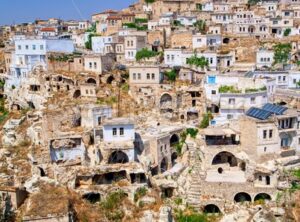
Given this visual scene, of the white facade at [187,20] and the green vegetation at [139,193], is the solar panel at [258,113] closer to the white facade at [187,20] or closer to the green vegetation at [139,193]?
the green vegetation at [139,193]

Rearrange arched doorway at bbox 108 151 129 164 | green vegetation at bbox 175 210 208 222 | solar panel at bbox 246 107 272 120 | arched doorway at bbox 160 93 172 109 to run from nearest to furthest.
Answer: green vegetation at bbox 175 210 208 222
solar panel at bbox 246 107 272 120
arched doorway at bbox 108 151 129 164
arched doorway at bbox 160 93 172 109

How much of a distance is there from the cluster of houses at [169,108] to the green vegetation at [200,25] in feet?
0.60

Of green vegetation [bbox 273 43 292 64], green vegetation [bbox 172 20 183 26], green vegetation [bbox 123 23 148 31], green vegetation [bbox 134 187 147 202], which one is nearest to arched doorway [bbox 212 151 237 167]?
green vegetation [bbox 134 187 147 202]

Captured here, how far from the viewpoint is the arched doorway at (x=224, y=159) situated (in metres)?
38.8

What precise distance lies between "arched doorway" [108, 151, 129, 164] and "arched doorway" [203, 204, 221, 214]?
7.90m

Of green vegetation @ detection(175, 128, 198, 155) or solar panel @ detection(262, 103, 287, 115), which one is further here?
green vegetation @ detection(175, 128, 198, 155)

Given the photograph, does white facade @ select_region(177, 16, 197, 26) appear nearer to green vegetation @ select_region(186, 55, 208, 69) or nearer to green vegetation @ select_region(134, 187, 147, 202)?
green vegetation @ select_region(186, 55, 208, 69)

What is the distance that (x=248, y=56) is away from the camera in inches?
2314

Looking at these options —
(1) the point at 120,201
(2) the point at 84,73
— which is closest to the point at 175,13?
(2) the point at 84,73

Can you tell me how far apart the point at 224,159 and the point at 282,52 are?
24.9 meters

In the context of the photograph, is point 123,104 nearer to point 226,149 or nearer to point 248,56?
point 226,149

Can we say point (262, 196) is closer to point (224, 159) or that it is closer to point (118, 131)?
point (224, 159)

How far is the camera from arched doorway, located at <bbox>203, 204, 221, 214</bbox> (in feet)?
115

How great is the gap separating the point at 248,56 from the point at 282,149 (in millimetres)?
23796
